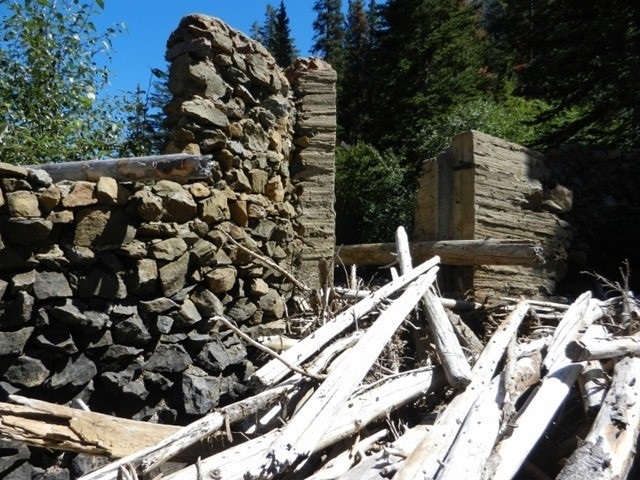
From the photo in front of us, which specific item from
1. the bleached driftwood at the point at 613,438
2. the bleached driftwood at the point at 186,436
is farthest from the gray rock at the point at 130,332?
the bleached driftwood at the point at 613,438

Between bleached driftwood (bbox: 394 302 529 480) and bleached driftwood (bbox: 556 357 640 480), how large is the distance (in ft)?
1.89

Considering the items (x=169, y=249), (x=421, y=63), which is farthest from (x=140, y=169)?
(x=421, y=63)

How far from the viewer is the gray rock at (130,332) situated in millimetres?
4023

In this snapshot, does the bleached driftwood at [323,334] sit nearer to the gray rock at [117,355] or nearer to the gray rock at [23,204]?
the gray rock at [117,355]

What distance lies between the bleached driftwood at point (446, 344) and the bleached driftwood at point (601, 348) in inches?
24.9

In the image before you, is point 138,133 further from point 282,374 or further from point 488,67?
point 488,67

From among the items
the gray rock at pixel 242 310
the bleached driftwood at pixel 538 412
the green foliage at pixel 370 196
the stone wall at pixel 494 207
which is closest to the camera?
the bleached driftwood at pixel 538 412

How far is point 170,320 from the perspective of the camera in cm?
427

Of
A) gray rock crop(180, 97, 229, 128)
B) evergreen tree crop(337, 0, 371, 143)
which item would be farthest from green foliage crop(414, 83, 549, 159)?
gray rock crop(180, 97, 229, 128)

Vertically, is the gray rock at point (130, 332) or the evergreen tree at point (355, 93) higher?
the evergreen tree at point (355, 93)

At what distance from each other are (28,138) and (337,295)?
9.17 feet

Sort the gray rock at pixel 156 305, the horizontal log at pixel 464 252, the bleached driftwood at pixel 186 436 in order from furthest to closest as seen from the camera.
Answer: the horizontal log at pixel 464 252
the gray rock at pixel 156 305
the bleached driftwood at pixel 186 436

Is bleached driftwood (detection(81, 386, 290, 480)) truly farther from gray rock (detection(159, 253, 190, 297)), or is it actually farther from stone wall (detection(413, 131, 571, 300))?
stone wall (detection(413, 131, 571, 300))

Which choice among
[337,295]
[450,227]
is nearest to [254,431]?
[337,295]
